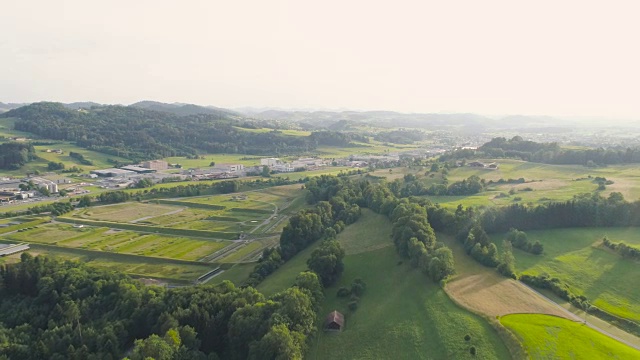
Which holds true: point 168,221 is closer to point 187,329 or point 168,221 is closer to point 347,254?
point 347,254

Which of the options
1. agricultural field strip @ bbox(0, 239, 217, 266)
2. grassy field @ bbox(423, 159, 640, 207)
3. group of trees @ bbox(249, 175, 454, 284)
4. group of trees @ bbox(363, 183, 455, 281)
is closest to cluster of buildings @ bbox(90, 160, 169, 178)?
agricultural field strip @ bbox(0, 239, 217, 266)

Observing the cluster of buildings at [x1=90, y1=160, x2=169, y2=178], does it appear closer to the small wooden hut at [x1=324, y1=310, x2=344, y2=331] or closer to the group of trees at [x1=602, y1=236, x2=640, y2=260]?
the small wooden hut at [x1=324, y1=310, x2=344, y2=331]

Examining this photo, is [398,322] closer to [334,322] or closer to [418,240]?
[334,322]

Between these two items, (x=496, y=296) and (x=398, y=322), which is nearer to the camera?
(x=398, y=322)

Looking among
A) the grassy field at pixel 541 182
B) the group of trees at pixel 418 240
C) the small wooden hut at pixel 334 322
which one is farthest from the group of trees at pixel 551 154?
the small wooden hut at pixel 334 322

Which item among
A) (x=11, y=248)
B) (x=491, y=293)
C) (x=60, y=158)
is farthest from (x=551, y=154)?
(x=60, y=158)
